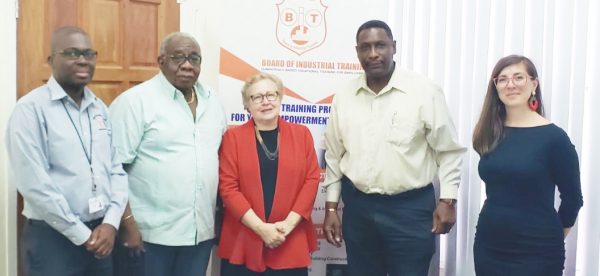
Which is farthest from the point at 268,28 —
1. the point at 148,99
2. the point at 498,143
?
the point at 498,143

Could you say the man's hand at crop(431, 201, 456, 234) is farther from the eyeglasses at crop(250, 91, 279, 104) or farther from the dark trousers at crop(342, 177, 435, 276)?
the eyeglasses at crop(250, 91, 279, 104)

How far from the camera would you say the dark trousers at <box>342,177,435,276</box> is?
2.53m

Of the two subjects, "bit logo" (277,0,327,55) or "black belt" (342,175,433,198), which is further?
"bit logo" (277,0,327,55)

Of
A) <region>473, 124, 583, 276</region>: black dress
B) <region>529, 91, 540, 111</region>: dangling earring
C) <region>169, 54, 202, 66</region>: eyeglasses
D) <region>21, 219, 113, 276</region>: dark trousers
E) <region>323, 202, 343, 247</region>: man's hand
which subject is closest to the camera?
<region>21, 219, 113, 276</region>: dark trousers

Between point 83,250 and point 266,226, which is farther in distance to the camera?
point 266,226

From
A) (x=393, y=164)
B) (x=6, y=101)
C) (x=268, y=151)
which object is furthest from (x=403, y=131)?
(x=6, y=101)

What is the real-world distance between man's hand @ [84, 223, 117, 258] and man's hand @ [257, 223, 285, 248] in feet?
2.08

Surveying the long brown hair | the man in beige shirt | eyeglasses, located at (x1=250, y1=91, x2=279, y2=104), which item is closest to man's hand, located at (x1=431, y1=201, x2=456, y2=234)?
the man in beige shirt

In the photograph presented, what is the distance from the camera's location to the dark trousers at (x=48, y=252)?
6.68ft

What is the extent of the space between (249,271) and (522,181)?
1253 mm

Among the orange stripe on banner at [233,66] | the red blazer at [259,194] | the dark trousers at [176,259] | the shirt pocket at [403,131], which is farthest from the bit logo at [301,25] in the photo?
the dark trousers at [176,259]

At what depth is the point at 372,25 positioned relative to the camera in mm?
2578

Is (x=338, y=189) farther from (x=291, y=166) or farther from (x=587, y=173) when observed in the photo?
(x=587, y=173)

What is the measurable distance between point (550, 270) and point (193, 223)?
1.49m
